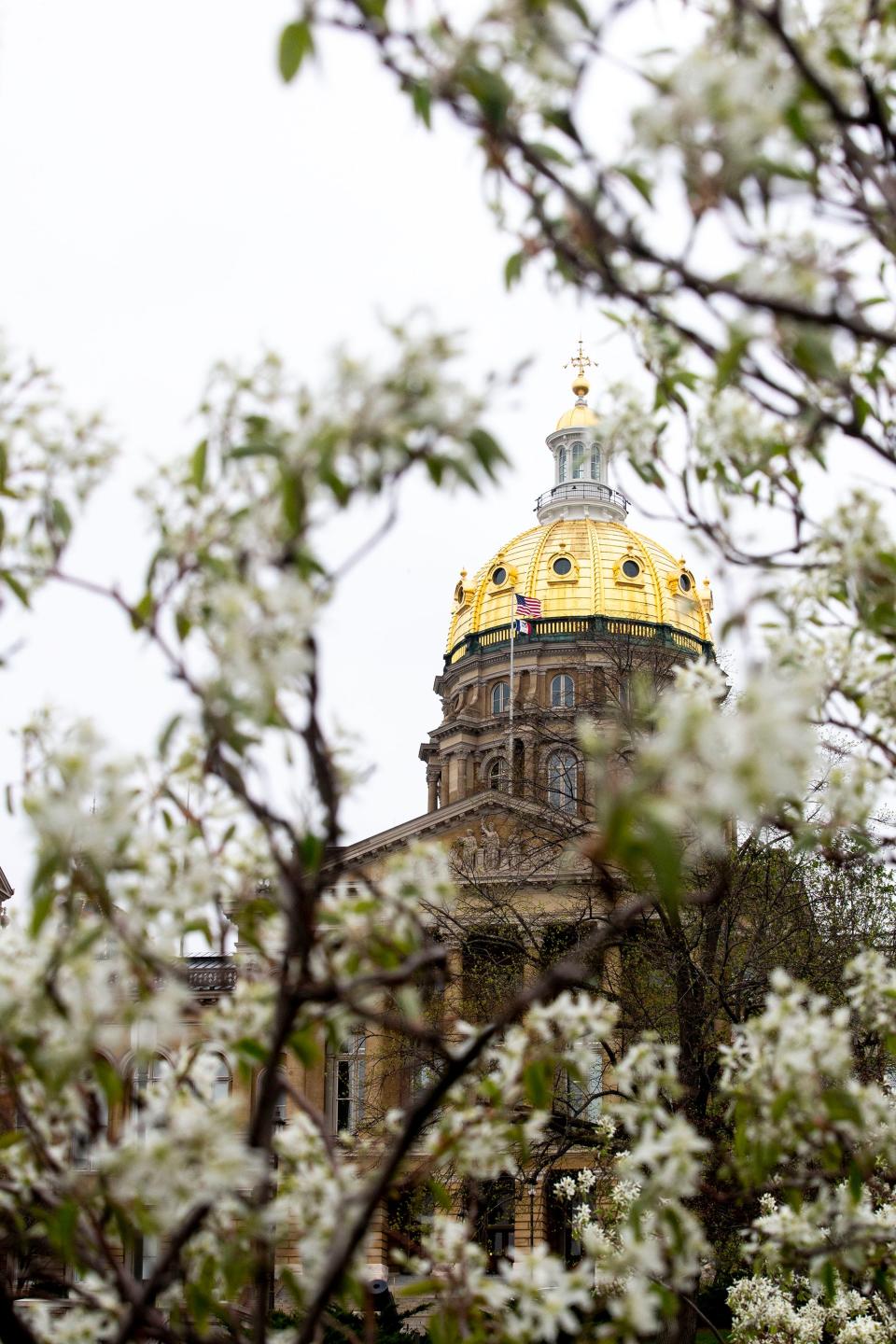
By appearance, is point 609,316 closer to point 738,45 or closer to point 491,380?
point 738,45

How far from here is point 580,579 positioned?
67.9 meters

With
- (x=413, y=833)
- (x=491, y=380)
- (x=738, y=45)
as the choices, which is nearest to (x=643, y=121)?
(x=738, y=45)

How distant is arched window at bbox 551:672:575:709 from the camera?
204 ft

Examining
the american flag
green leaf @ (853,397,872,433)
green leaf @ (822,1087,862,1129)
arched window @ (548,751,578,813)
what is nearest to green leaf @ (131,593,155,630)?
green leaf @ (822,1087,862,1129)

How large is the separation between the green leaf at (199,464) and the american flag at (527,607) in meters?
56.6

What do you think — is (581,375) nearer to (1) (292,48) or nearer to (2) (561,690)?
(2) (561,690)

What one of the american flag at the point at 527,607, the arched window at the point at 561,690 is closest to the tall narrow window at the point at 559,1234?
the arched window at the point at 561,690

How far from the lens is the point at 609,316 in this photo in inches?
229

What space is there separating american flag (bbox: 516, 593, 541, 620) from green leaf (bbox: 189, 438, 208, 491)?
2229 inches

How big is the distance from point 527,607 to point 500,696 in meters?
6.15

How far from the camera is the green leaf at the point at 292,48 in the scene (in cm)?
367

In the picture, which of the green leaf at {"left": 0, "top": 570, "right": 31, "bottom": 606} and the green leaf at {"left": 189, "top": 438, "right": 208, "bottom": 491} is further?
the green leaf at {"left": 0, "top": 570, "right": 31, "bottom": 606}

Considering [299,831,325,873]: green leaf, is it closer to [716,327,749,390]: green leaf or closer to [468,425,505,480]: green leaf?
[468,425,505,480]: green leaf

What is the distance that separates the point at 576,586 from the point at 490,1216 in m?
46.2
